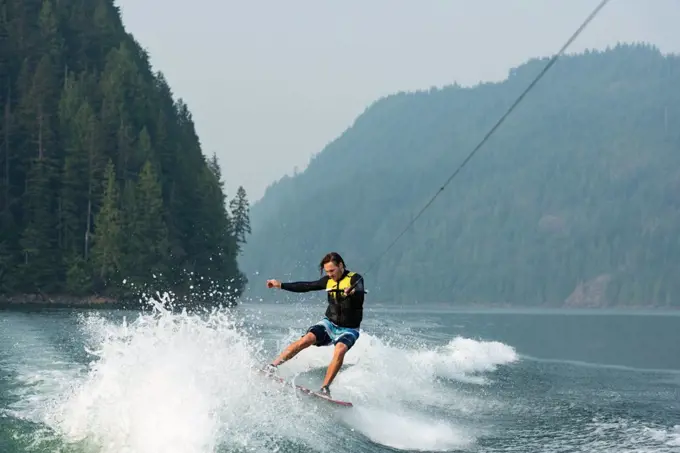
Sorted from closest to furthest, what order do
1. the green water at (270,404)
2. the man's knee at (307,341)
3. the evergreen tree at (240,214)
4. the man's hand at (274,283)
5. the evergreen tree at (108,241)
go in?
the green water at (270,404) → the man's hand at (274,283) → the man's knee at (307,341) → the evergreen tree at (108,241) → the evergreen tree at (240,214)

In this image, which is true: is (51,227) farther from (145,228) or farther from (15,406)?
(15,406)

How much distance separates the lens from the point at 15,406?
13.8 meters

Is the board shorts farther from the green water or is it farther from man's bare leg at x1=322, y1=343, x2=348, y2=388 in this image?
the green water

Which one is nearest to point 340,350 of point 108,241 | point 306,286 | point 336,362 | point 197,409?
point 336,362

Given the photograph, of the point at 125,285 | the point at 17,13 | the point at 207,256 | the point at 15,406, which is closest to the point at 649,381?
the point at 15,406

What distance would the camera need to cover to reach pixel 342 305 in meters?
14.3

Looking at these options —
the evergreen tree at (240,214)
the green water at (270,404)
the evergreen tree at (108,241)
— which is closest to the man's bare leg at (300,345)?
the green water at (270,404)

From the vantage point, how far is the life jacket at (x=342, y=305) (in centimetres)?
1418

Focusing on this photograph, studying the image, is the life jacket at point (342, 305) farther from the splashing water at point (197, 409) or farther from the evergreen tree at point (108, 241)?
the evergreen tree at point (108, 241)

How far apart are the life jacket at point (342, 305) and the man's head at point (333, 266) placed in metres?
0.15

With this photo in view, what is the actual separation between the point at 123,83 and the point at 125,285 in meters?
22.9

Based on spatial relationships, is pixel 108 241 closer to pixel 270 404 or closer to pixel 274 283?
pixel 274 283

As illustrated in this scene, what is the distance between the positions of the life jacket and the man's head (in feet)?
0.49

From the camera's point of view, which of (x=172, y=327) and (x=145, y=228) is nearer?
(x=172, y=327)
